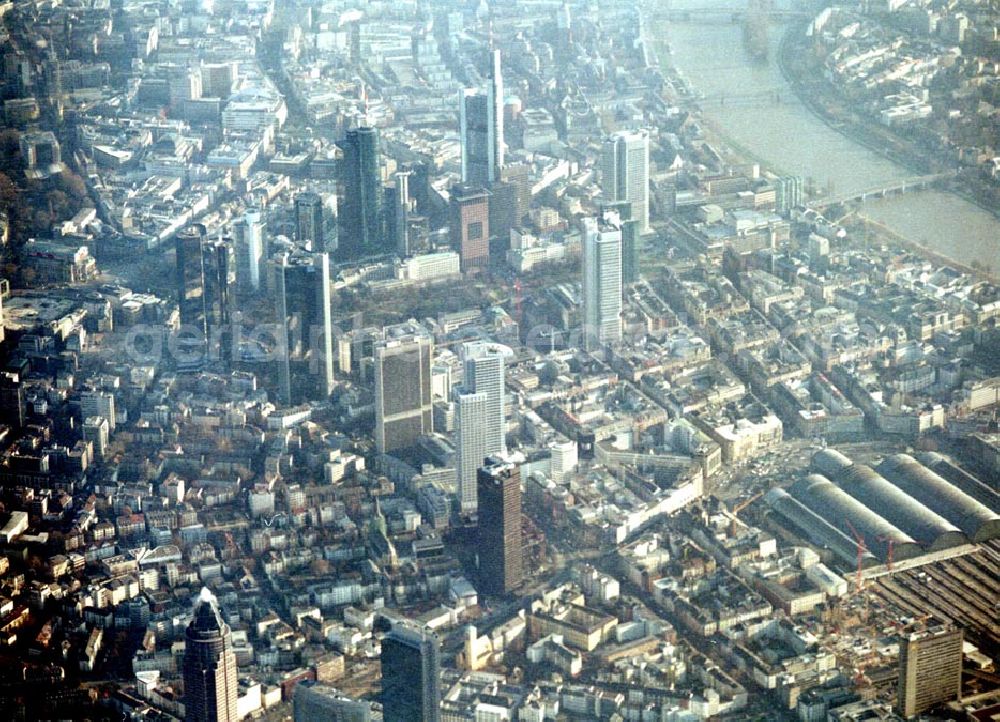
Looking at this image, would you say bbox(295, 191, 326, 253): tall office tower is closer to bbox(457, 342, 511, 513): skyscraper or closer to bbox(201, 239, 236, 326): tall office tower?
bbox(201, 239, 236, 326): tall office tower

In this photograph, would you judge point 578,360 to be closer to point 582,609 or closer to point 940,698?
point 582,609

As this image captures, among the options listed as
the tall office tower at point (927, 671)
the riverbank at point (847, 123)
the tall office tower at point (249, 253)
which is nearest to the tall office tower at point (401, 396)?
the tall office tower at point (249, 253)

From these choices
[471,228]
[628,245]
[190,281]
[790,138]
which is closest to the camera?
[190,281]

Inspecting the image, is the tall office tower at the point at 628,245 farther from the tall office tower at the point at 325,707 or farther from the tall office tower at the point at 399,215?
the tall office tower at the point at 325,707

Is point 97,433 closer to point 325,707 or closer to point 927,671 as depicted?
point 325,707

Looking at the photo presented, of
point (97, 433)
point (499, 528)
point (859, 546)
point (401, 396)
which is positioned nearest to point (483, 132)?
point (401, 396)

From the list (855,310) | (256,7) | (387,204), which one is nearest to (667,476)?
(855,310)

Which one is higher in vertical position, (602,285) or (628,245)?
(628,245)
